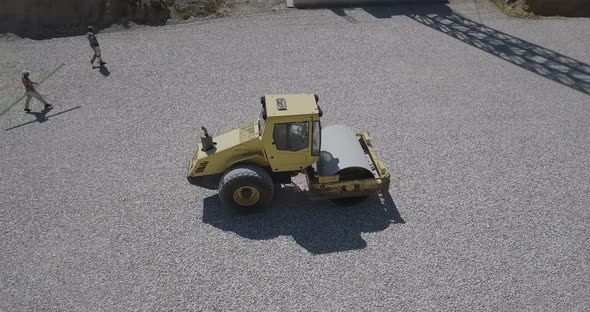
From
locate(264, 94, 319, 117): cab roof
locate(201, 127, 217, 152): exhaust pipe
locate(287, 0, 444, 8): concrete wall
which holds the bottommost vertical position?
locate(201, 127, 217, 152): exhaust pipe

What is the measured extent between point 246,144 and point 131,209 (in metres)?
2.76

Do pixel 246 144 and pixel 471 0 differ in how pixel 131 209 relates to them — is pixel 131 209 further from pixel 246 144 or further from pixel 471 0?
pixel 471 0

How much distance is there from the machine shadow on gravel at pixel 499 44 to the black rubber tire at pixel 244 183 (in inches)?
399

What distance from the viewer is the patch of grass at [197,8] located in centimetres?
1616

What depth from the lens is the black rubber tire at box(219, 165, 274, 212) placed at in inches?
308

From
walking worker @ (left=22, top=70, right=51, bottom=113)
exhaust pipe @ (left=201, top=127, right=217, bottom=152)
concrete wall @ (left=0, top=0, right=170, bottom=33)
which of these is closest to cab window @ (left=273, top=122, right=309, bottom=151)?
exhaust pipe @ (left=201, top=127, right=217, bottom=152)

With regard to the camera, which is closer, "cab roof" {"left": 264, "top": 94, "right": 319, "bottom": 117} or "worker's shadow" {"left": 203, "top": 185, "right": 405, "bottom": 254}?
"cab roof" {"left": 264, "top": 94, "right": 319, "bottom": 117}

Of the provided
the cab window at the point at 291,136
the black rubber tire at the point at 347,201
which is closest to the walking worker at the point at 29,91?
the cab window at the point at 291,136

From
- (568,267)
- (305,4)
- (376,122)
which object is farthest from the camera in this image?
(305,4)

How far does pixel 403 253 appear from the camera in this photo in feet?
25.4

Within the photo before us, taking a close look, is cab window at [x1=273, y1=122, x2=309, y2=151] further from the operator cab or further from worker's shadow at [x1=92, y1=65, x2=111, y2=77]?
worker's shadow at [x1=92, y1=65, x2=111, y2=77]

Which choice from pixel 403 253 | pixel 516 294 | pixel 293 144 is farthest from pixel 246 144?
pixel 516 294

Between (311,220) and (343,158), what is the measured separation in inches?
53.7

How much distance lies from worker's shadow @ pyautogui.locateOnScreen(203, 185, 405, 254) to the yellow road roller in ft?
0.93
